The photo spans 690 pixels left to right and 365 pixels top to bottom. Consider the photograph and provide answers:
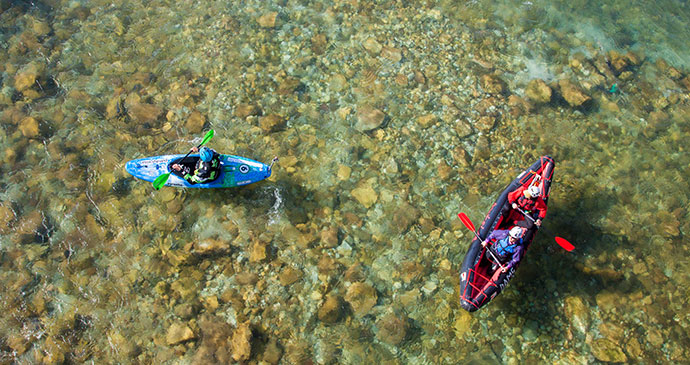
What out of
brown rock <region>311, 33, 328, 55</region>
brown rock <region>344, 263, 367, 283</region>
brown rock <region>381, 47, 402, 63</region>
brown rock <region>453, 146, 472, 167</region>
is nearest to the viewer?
brown rock <region>344, 263, 367, 283</region>

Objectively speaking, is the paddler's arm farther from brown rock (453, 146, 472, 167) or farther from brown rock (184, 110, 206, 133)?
brown rock (184, 110, 206, 133)

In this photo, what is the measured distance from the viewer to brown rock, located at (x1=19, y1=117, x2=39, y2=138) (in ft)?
41.3

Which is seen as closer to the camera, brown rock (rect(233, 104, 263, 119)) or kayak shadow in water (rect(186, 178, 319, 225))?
kayak shadow in water (rect(186, 178, 319, 225))

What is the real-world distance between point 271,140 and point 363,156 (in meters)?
2.62

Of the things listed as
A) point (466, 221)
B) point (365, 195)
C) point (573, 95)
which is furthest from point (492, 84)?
point (365, 195)

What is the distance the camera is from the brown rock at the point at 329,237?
1102 centimetres

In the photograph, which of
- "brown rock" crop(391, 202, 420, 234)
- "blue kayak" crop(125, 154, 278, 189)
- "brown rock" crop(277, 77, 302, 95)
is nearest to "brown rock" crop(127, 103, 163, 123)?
"blue kayak" crop(125, 154, 278, 189)

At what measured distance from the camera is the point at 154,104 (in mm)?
13188

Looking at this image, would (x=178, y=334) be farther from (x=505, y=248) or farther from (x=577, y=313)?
(x=577, y=313)

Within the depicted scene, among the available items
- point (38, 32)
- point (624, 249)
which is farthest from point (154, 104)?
point (624, 249)

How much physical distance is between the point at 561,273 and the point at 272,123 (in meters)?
8.41

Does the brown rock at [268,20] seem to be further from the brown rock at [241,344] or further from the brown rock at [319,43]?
the brown rock at [241,344]

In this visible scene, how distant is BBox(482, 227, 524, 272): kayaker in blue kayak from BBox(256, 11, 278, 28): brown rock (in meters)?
9.82

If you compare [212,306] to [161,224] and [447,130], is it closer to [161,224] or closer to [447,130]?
[161,224]
